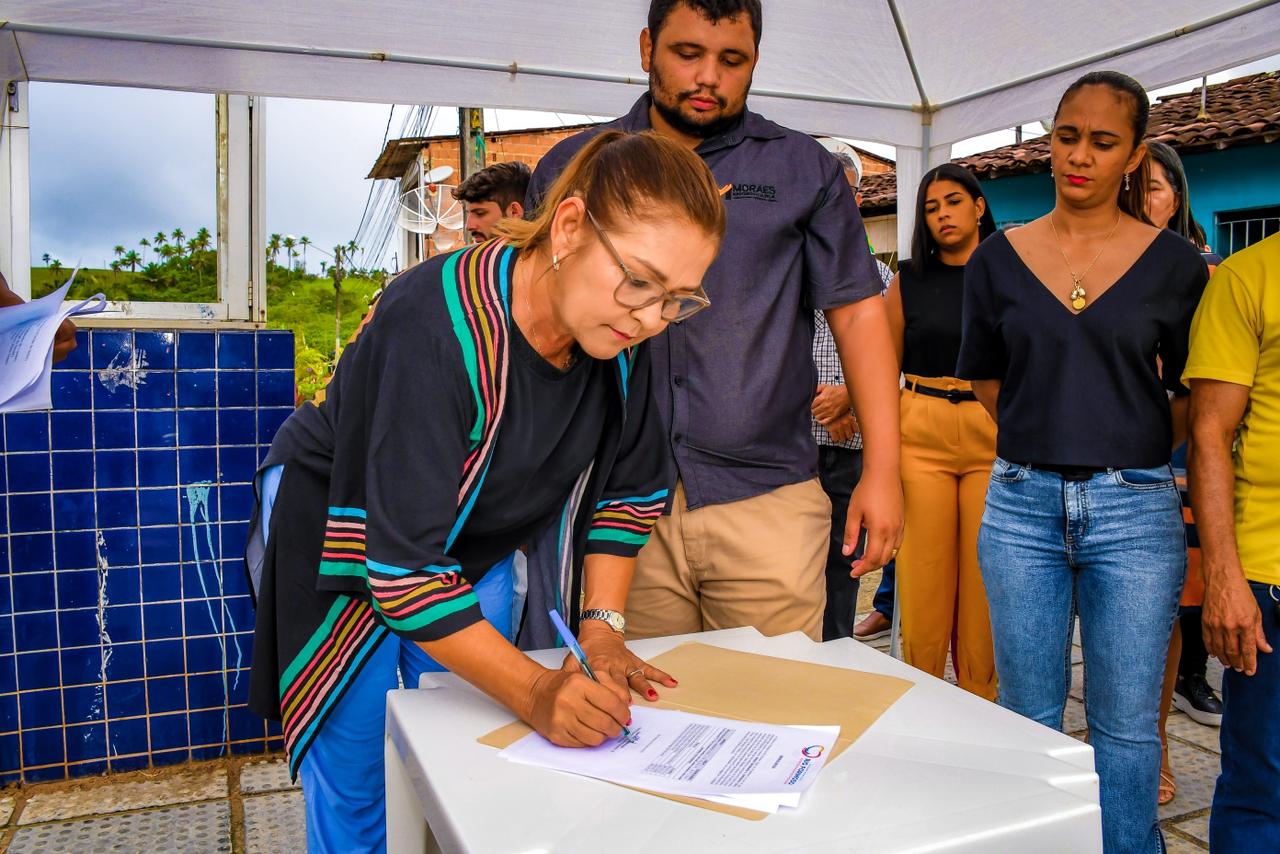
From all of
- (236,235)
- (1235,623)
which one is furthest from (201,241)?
(1235,623)

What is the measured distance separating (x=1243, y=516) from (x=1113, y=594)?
0.94ft

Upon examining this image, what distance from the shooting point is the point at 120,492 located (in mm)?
3078

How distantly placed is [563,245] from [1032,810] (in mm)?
827

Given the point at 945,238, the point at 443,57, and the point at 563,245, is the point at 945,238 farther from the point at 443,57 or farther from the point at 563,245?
the point at 563,245

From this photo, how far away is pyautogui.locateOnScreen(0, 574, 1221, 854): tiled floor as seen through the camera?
8.90ft

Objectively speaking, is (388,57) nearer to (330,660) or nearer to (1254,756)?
(330,660)

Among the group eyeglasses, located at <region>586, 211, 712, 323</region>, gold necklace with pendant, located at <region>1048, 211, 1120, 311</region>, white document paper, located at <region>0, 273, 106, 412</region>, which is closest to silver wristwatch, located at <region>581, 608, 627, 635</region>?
eyeglasses, located at <region>586, 211, 712, 323</region>

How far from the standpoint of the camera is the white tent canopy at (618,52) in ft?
8.64

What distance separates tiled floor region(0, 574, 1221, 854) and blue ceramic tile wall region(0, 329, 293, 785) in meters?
0.09

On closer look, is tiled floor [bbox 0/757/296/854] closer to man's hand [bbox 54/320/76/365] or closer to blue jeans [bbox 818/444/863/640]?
man's hand [bbox 54/320/76/365]

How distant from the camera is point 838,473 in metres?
3.44

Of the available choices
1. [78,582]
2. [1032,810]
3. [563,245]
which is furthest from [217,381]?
[1032,810]

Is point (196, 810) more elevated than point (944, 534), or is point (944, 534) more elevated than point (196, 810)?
point (944, 534)

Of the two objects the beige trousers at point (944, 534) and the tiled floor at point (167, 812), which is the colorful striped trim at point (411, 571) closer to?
the tiled floor at point (167, 812)
